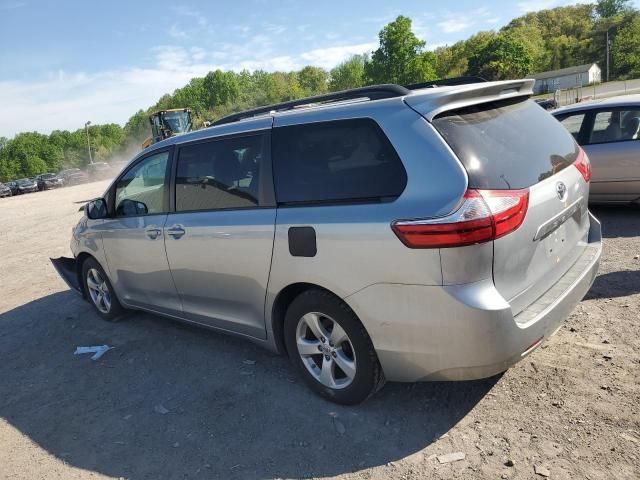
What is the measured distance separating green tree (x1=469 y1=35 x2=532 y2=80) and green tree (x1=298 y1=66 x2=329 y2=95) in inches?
2373

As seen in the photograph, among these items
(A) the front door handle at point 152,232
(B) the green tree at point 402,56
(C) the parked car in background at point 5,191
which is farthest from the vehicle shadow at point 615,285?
(B) the green tree at point 402,56

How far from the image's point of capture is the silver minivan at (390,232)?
2.59m

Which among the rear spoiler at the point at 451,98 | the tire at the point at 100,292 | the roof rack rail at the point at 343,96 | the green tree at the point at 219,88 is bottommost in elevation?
the tire at the point at 100,292

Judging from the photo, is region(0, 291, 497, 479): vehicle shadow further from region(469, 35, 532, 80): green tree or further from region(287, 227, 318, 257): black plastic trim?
region(469, 35, 532, 80): green tree

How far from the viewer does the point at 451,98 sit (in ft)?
9.26

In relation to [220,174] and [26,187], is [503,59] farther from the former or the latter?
[220,174]

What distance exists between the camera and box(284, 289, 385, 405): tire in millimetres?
3012

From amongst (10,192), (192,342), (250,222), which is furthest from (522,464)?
(10,192)

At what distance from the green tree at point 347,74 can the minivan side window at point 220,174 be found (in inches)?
4906

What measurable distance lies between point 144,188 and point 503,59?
103891mm

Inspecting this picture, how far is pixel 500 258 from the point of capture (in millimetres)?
2598

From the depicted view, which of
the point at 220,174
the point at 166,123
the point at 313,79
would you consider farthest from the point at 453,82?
the point at 313,79

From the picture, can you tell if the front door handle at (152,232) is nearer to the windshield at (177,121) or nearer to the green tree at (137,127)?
the windshield at (177,121)

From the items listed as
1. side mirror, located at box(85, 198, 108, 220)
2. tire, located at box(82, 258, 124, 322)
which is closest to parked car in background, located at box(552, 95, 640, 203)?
side mirror, located at box(85, 198, 108, 220)
